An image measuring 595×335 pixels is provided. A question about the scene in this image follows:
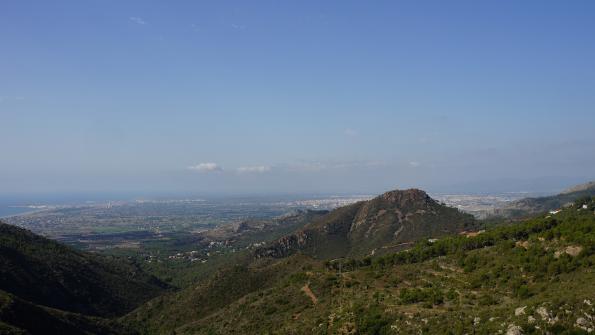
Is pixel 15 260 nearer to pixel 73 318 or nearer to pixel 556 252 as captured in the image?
pixel 73 318

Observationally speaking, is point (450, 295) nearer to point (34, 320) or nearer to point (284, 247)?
point (34, 320)

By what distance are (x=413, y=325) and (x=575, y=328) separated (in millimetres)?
11404

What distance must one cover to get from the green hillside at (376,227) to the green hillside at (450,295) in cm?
6981

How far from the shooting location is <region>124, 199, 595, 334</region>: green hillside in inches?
1145

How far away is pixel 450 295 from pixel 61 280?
7964 centimetres

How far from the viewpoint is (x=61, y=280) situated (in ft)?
287

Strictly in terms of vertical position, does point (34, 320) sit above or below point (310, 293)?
above

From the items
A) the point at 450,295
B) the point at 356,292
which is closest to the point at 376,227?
the point at 356,292

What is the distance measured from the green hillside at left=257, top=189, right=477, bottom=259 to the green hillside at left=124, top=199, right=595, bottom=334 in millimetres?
69810

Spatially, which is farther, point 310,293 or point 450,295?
point 310,293

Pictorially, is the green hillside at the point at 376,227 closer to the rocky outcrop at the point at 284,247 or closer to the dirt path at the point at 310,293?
the rocky outcrop at the point at 284,247

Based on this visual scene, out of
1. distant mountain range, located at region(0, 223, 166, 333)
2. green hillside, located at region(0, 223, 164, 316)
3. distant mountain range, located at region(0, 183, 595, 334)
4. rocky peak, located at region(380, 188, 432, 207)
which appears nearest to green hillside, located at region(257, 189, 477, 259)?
rocky peak, located at region(380, 188, 432, 207)

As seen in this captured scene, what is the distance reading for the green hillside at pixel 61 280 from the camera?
251ft

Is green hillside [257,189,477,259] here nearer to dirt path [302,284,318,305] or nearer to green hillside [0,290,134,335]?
dirt path [302,284,318,305]
